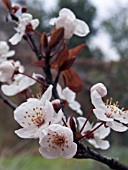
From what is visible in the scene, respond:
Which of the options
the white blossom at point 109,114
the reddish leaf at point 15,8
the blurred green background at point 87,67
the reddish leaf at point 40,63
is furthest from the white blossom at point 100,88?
the blurred green background at point 87,67

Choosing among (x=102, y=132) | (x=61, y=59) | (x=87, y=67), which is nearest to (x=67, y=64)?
(x=61, y=59)

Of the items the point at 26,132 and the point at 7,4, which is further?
the point at 7,4

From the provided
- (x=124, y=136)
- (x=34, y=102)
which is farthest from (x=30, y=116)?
(x=124, y=136)

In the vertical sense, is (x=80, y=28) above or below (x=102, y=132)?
above

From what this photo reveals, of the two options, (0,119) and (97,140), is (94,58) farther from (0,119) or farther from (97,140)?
(97,140)

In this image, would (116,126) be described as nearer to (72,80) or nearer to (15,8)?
(72,80)

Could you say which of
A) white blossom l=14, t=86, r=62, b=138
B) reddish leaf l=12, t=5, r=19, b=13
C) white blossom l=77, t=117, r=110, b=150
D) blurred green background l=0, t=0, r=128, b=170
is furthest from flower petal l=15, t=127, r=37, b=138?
blurred green background l=0, t=0, r=128, b=170

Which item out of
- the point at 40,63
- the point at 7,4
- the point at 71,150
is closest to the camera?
the point at 71,150
